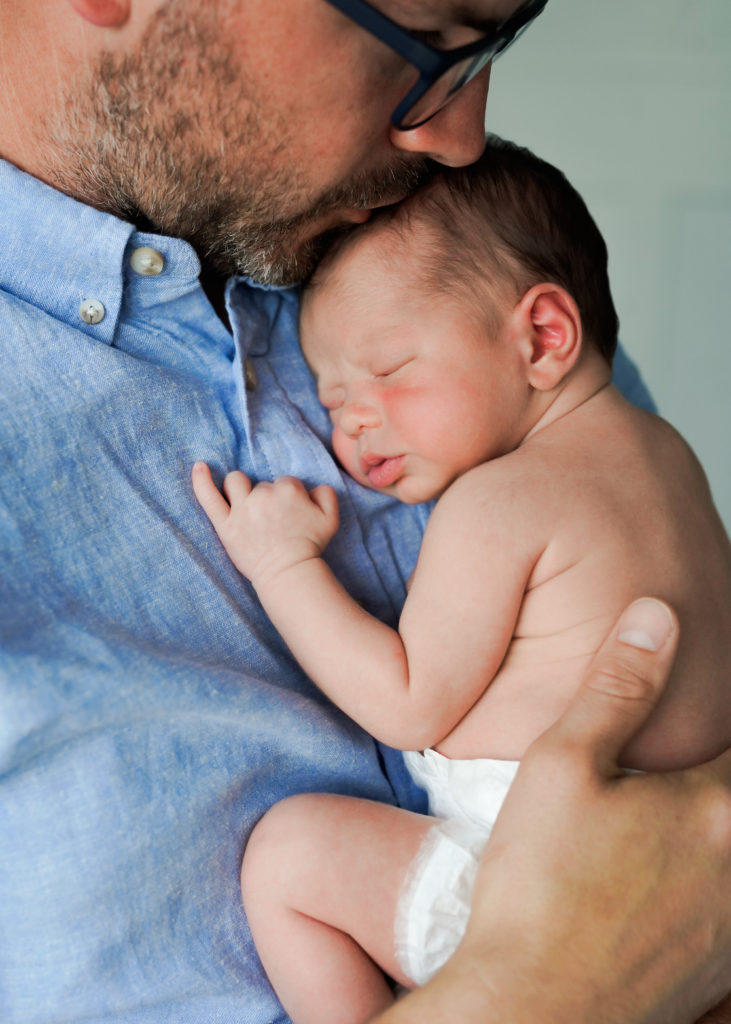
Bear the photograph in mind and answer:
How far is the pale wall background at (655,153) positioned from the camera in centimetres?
243

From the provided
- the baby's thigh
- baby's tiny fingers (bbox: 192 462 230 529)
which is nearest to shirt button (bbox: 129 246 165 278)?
baby's tiny fingers (bbox: 192 462 230 529)

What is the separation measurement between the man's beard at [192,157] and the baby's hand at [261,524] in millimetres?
319

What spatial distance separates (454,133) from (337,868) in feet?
2.81

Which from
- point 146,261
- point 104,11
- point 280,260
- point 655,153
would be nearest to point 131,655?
point 146,261

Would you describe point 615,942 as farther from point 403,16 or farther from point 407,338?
point 403,16

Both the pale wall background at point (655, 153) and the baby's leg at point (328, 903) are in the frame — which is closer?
the baby's leg at point (328, 903)

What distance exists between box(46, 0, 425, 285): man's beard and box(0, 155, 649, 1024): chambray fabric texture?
0.26ft

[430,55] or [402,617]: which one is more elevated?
[430,55]

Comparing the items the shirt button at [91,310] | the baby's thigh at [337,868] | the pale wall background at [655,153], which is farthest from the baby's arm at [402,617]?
the pale wall background at [655,153]

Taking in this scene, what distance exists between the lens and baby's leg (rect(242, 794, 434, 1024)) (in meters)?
0.97

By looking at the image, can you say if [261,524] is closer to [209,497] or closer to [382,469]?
[209,497]

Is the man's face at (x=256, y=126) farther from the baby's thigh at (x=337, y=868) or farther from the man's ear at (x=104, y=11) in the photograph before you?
the baby's thigh at (x=337, y=868)

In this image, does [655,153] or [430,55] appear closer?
[430,55]

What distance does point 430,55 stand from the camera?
1018 millimetres
